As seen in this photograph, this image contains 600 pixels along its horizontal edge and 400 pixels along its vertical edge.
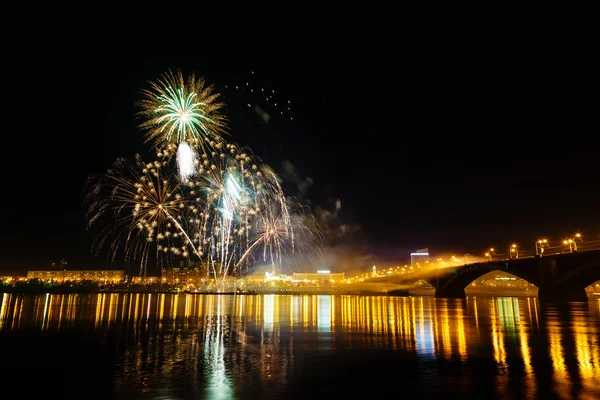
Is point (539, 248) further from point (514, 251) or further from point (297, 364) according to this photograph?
point (297, 364)

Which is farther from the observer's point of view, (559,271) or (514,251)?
(514,251)

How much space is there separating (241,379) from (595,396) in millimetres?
10139

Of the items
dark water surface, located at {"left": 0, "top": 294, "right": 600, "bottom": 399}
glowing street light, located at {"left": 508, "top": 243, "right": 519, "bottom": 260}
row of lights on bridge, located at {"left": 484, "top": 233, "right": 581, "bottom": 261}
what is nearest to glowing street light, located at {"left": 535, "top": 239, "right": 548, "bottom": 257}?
row of lights on bridge, located at {"left": 484, "top": 233, "right": 581, "bottom": 261}

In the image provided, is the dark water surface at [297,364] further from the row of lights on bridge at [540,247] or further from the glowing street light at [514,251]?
the glowing street light at [514,251]

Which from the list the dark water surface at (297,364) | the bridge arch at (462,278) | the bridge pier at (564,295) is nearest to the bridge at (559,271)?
the bridge pier at (564,295)

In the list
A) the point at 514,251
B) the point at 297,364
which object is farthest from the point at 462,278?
the point at 297,364

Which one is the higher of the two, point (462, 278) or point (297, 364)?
point (462, 278)

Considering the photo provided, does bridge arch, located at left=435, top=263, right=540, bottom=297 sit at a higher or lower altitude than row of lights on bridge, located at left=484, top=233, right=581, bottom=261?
lower

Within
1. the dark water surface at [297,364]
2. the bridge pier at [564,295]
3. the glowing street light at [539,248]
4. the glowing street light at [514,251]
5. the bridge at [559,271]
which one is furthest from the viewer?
the glowing street light at [514,251]

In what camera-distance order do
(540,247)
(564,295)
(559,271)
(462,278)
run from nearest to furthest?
(564,295) → (559,271) → (540,247) → (462,278)

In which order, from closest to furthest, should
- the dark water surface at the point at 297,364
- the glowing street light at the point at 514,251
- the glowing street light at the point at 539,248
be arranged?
the dark water surface at the point at 297,364 < the glowing street light at the point at 539,248 < the glowing street light at the point at 514,251

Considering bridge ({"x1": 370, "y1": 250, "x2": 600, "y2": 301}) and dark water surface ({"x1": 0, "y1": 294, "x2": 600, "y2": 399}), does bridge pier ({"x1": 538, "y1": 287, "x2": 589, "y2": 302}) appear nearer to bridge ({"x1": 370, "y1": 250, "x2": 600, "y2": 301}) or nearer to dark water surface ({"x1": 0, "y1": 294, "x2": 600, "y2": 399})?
bridge ({"x1": 370, "y1": 250, "x2": 600, "y2": 301})

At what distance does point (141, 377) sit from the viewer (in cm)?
1338

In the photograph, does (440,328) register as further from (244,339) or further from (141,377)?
(141,377)
